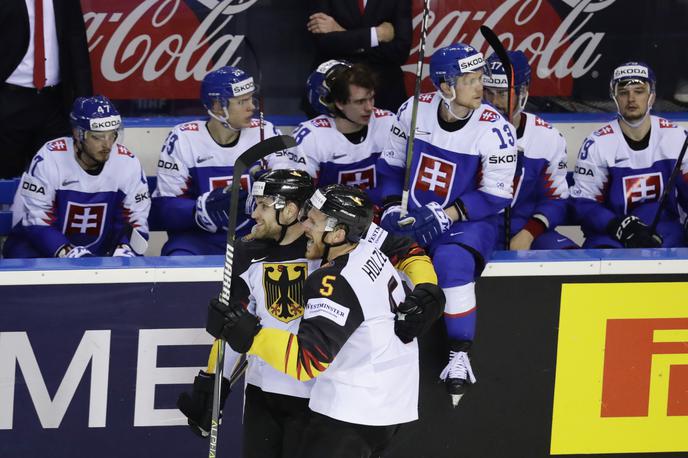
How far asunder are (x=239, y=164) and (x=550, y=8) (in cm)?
327

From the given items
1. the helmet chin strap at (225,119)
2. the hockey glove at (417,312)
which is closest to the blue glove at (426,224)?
the hockey glove at (417,312)

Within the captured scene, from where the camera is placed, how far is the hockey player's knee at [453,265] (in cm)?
454

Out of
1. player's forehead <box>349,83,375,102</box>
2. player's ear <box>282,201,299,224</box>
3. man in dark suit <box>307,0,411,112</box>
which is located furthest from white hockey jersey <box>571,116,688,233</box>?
player's ear <box>282,201,299,224</box>

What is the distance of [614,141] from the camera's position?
5.52m

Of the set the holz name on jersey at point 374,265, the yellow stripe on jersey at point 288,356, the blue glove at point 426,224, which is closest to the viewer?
the yellow stripe on jersey at point 288,356

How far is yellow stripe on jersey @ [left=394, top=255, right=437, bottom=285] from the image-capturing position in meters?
4.17

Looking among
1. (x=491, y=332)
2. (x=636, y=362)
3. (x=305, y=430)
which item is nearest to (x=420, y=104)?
(x=491, y=332)

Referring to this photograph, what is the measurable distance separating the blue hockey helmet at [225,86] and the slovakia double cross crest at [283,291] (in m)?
1.44

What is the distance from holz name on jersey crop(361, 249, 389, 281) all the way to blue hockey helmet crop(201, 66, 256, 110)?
1707mm

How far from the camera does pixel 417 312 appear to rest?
3842mm

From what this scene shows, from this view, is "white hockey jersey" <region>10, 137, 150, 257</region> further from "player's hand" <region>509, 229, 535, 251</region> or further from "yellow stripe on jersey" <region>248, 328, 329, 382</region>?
"yellow stripe on jersey" <region>248, 328, 329, 382</region>

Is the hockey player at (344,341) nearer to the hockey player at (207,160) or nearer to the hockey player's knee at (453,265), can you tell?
the hockey player's knee at (453,265)

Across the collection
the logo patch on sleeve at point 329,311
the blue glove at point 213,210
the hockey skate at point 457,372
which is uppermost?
the blue glove at point 213,210

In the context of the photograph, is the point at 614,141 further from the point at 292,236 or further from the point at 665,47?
the point at 292,236
